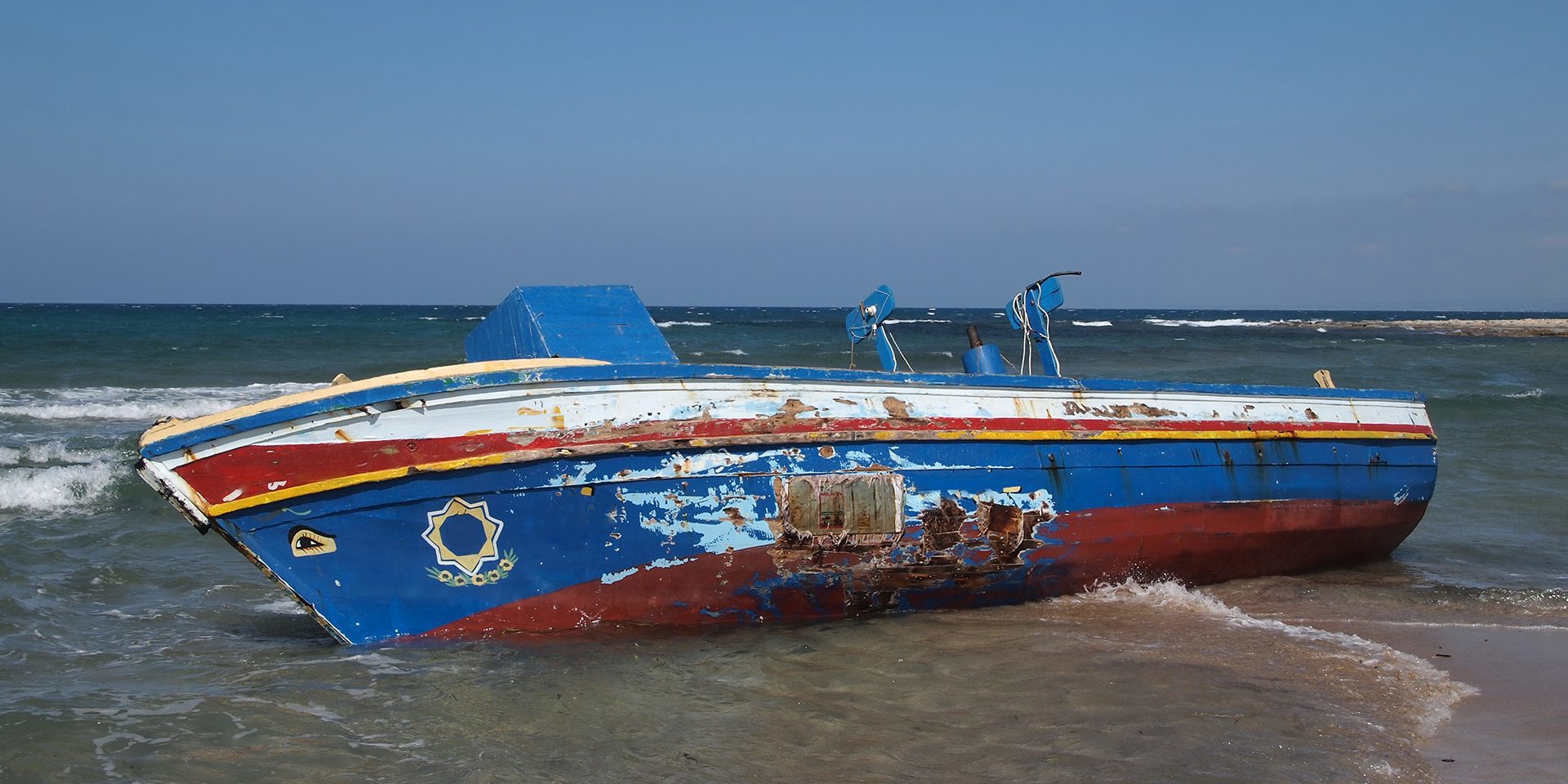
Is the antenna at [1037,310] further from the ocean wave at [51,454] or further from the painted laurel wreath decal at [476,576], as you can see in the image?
the ocean wave at [51,454]

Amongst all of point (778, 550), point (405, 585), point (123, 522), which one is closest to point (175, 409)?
point (123, 522)

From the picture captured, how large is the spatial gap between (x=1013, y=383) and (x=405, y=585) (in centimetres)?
297

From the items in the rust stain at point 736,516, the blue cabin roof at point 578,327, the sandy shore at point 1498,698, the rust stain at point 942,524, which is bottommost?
the sandy shore at point 1498,698

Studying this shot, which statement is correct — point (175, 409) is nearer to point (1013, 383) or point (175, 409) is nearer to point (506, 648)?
point (506, 648)

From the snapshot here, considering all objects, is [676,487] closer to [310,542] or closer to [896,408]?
[896,408]

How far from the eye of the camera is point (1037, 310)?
6.30 meters

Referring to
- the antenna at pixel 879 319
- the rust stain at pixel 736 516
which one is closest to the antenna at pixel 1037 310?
the antenna at pixel 879 319

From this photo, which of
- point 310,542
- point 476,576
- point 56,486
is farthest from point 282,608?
point 56,486

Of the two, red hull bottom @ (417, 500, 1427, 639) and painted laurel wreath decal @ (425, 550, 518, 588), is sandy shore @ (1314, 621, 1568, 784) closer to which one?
red hull bottom @ (417, 500, 1427, 639)

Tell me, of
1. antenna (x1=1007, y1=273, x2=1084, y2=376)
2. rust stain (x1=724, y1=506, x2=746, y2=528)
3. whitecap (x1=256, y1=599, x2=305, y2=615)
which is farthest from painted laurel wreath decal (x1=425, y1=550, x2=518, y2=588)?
antenna (x1=1007, y1=273, x2=1084, y2=376)

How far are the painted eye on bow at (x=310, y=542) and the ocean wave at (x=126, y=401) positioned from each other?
9311mm

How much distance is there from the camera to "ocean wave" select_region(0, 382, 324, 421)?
13.8m

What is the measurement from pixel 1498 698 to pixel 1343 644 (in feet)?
2.30

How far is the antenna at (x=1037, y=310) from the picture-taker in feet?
20.2
